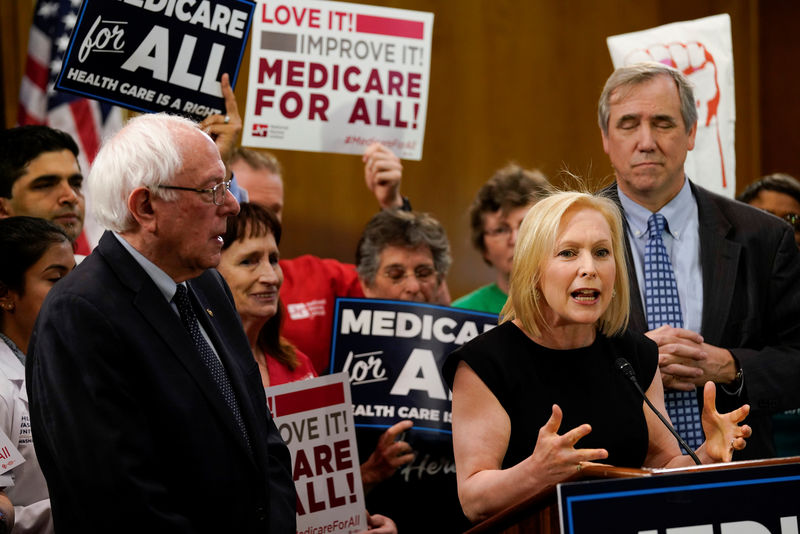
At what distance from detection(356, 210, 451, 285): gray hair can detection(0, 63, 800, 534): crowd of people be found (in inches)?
21.2

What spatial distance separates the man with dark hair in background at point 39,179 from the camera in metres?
3.17

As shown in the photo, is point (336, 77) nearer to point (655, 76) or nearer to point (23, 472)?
point (655, 76)

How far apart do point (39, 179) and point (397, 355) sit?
129 centimetres

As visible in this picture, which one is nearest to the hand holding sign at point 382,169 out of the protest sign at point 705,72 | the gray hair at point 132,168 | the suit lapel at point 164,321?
the protest sign at point 705,72

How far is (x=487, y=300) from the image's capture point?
3938 mm

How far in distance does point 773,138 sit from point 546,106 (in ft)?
4.90

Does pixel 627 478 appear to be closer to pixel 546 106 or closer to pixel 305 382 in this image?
Result: pixel 305 382

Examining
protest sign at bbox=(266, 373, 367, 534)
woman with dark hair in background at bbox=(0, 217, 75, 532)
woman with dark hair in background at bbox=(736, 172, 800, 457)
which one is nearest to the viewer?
woman with dark hair in background at bbox=(0, 217, 75, 532)

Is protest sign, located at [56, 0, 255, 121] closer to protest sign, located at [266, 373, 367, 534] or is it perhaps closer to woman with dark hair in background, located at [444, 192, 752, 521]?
protest sign, located at [266, 373, 367, 534]

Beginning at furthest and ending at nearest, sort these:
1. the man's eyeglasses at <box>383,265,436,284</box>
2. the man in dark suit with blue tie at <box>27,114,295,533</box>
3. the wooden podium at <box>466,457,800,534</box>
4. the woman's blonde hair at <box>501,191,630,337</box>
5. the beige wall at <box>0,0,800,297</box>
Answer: the beige wall at <box>0,0,800,297</box>, the man's eyeglasses at <box>383,265,436,284</box>, the woman's blonde hair at <box>501,191,630,337</box>, the man in dark suit with blue tie at <box>27,114,295,533</box>, the wooden podium at <box>466,457,800,534</box>

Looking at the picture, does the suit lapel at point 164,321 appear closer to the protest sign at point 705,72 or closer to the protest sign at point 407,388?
the protest sign at point 407,388

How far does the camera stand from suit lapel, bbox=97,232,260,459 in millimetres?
1880

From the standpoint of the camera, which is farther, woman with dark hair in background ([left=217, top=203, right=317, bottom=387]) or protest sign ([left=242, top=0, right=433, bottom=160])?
protest sign ([left=242, top=0, right=433, bottom=160])

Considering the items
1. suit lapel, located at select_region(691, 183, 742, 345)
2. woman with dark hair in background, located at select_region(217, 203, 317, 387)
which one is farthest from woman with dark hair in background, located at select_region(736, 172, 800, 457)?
woman with dark hair in background, located at select_region(217, 203, 317, 387)
